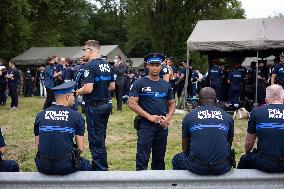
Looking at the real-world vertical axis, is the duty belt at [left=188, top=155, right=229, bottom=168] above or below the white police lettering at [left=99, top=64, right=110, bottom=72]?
below

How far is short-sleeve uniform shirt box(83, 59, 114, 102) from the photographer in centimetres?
670

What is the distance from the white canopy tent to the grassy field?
103 inches

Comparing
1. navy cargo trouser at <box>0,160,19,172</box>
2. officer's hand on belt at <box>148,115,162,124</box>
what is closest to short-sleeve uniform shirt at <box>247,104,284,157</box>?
officer's hand on belt at <box>148,115,162,124</box>

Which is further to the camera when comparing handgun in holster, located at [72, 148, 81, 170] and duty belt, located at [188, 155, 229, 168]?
handgun in holster, located at [72, 148, 81, 170]

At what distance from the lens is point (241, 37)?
14398 millimetres

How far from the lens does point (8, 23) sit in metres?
27.1

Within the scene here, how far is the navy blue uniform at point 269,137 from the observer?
4.88 m

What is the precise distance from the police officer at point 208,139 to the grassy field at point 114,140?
2.70m

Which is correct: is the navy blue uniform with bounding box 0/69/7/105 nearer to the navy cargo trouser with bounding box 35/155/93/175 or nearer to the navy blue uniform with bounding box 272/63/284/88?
the navy blue uniform with bounding box 272/63/284/88

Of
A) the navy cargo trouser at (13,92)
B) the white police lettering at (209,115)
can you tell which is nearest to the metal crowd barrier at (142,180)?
the white police lettering at (209,115)

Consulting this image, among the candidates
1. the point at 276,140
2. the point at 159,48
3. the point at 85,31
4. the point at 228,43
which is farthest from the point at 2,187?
the point at 85,31

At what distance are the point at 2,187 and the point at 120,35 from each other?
70.1m

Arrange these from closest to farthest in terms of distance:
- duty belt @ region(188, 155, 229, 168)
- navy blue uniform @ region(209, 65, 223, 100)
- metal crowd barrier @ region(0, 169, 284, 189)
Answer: metal crowd barrier @ region(0, 169, 284, 189) → duty belt @ region(188, 155, 229, 168) → navy blue uniform @ region(209, 65, 223, 100)

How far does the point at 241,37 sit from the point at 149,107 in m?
8.98
